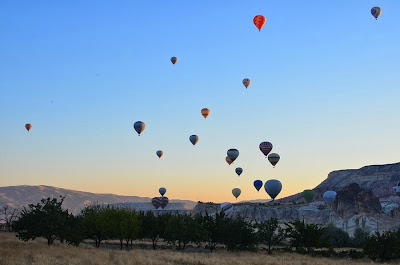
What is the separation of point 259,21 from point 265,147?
38218mm

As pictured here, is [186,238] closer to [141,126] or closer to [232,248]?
[232,248]

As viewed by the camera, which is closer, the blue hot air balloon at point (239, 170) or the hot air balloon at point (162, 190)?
the blue hot air balloon at point (239, 170)

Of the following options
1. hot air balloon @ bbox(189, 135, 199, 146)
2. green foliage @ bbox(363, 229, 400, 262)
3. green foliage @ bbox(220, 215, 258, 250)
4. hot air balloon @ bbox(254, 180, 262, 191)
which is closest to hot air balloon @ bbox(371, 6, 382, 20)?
hot air balloon @ bbox(189, 135, 199, 146)

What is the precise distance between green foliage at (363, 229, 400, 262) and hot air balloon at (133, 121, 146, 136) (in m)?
57.5

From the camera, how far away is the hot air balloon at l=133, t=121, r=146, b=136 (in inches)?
4188

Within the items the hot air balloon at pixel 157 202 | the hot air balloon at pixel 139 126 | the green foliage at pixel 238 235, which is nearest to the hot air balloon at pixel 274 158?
the hot air balloon at pixel 139 126

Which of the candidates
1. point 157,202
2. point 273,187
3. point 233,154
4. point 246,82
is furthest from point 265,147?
point 157,202

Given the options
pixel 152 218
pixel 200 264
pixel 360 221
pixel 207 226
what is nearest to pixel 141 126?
pixel 152 218

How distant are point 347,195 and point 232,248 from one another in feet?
406

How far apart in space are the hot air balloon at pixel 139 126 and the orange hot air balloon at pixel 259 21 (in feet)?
111

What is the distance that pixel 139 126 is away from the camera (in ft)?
350

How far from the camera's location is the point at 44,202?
61812 mm

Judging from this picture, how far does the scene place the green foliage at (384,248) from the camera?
61.0m

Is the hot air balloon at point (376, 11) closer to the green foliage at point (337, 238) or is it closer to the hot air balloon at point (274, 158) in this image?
the hot air balloon at point (274, 158)
